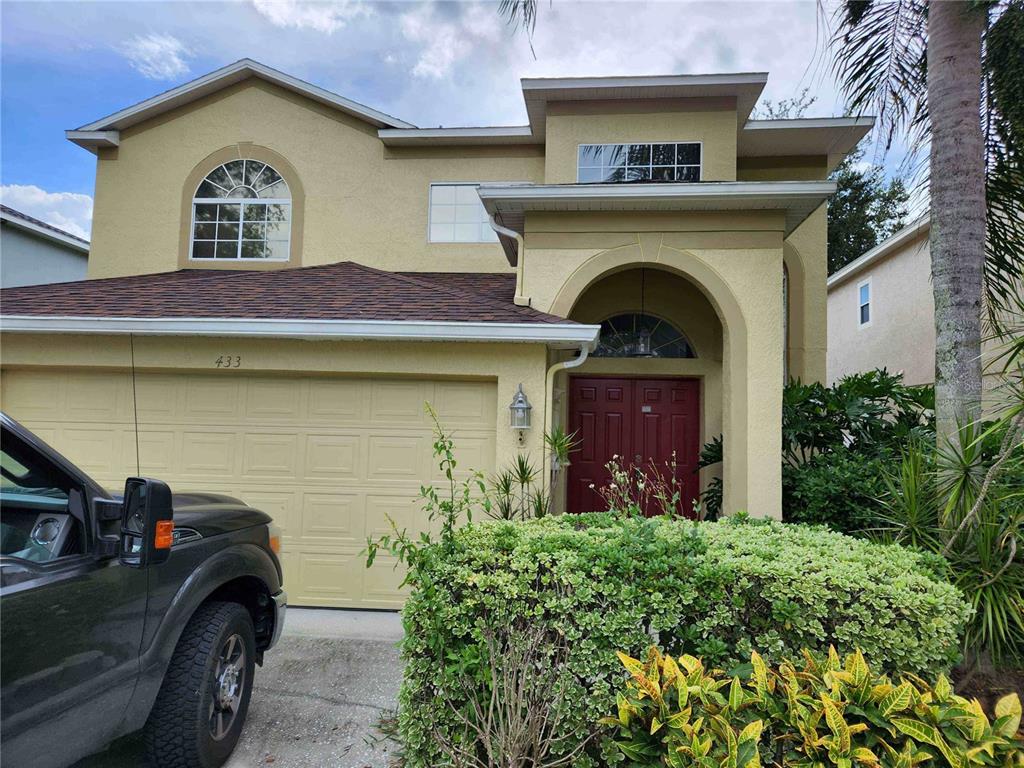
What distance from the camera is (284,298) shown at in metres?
6.88

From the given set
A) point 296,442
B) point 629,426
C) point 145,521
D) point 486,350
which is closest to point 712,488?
point 629,426

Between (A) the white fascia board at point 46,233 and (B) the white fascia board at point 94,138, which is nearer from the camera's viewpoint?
(B) the white fascia board at point 94,138

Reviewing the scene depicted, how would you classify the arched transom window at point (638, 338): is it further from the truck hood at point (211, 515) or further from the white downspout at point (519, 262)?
the truck hood at point (211, 515)

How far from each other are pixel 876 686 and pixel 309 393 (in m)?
5.70

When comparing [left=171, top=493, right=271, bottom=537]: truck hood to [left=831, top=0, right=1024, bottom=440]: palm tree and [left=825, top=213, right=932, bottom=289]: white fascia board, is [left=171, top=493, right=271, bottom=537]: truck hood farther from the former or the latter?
[left=825, top=213, right=932, bottom=289]: white fascia board

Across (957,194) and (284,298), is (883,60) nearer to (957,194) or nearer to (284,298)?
(957,194)

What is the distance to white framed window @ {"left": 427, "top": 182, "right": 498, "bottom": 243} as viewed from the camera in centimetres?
967

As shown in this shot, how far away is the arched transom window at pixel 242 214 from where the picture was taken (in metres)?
9.88

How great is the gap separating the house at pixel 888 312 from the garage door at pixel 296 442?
9891 millimetres

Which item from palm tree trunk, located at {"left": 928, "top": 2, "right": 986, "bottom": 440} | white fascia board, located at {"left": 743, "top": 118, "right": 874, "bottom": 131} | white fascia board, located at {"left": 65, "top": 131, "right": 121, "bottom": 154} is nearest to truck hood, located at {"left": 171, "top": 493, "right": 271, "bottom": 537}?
palm tree trunk, located at {"left": 928, "top": 2, "right": 986, "bottom": 440}

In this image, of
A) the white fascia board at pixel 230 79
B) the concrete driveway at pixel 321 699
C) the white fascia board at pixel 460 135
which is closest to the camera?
the concrete driveway at pixel 321 699

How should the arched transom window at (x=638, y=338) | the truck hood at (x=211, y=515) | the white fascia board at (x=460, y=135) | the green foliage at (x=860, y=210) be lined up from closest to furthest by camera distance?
the truck hood at (x=211, y=515), the arched transom window at (x=638, y=338), the white fascia board at (x=460, y=135), the green foliage at (x=860, y=210)

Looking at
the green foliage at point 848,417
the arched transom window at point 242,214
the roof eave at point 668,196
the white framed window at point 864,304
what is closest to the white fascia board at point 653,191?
the roof eave at point 668,196

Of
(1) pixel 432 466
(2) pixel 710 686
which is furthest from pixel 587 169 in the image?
(2) pixel 710 686
